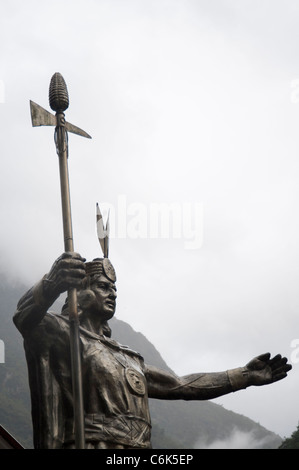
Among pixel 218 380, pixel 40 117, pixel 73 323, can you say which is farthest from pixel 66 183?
pixel 218 380

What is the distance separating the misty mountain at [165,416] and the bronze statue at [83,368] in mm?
18463

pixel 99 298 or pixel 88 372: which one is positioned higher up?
pixel 99 298

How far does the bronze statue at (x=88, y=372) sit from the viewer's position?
24.4ft

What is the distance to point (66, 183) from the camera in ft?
25.3

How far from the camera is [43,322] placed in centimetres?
778

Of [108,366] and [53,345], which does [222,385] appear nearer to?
[108,366]

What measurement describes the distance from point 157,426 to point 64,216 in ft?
89.4

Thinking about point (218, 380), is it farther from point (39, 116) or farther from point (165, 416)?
point (165, 416)

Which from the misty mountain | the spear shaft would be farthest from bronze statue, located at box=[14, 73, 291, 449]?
the misty mountain

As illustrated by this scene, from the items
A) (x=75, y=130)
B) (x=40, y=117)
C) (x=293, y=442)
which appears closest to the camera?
(x=40, y=117)

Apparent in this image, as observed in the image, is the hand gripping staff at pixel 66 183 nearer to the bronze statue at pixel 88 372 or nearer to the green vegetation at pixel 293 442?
the bronze statue at pixel 88 372

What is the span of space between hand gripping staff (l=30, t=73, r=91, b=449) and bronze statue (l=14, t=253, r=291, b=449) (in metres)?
0.29

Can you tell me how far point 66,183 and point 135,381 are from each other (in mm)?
2192
